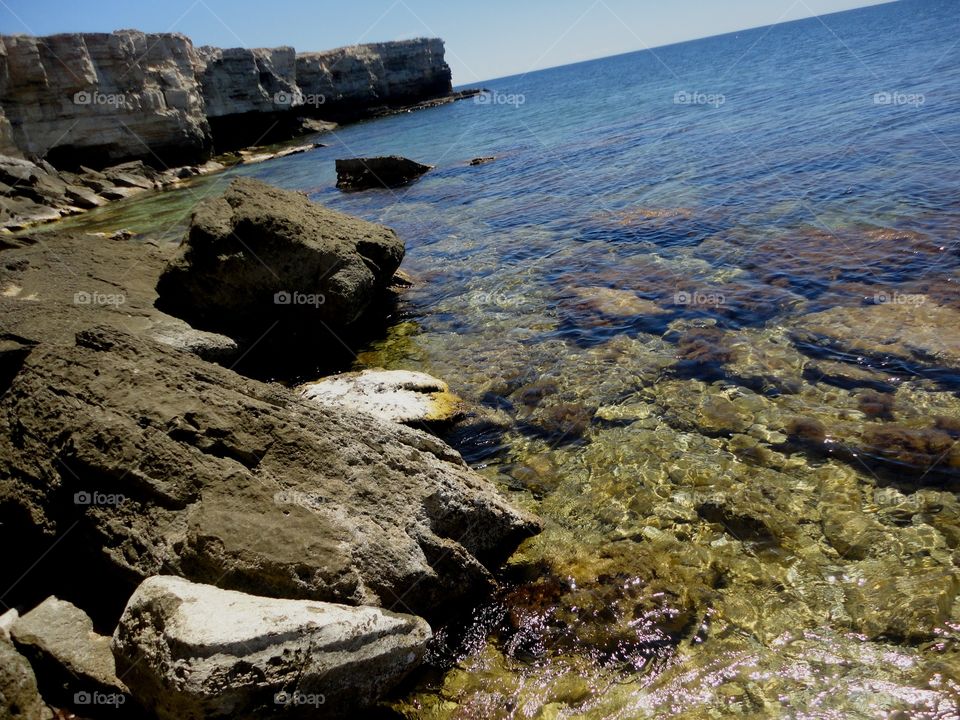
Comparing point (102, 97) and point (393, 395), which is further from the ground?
point (102, 97)

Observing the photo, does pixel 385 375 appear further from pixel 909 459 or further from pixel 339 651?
pixel 909 459

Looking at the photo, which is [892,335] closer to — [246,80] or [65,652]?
[65,652]

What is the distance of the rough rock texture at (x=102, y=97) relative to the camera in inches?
1457

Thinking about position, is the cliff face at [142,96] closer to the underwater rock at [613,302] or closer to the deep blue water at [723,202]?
the deep blue water at [723,202]

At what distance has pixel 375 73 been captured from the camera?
81000 millimetres

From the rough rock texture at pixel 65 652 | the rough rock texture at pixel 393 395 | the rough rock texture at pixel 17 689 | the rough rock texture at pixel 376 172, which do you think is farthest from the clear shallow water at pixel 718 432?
the rough rock texture at pixel 376 172

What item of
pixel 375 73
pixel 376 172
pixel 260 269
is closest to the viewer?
pixel 260 269

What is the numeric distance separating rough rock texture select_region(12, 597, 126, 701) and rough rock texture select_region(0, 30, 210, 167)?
4442 centimetres

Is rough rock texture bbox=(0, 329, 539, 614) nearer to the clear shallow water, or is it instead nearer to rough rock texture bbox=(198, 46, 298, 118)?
the clear shallow water

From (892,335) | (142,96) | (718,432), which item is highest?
(142,96)

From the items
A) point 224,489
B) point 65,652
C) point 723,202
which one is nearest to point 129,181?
point 723,202

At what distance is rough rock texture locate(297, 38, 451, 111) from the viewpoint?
73125 mm

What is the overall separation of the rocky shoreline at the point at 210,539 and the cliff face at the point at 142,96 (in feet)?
134

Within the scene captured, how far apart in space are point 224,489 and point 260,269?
19.4 ft
